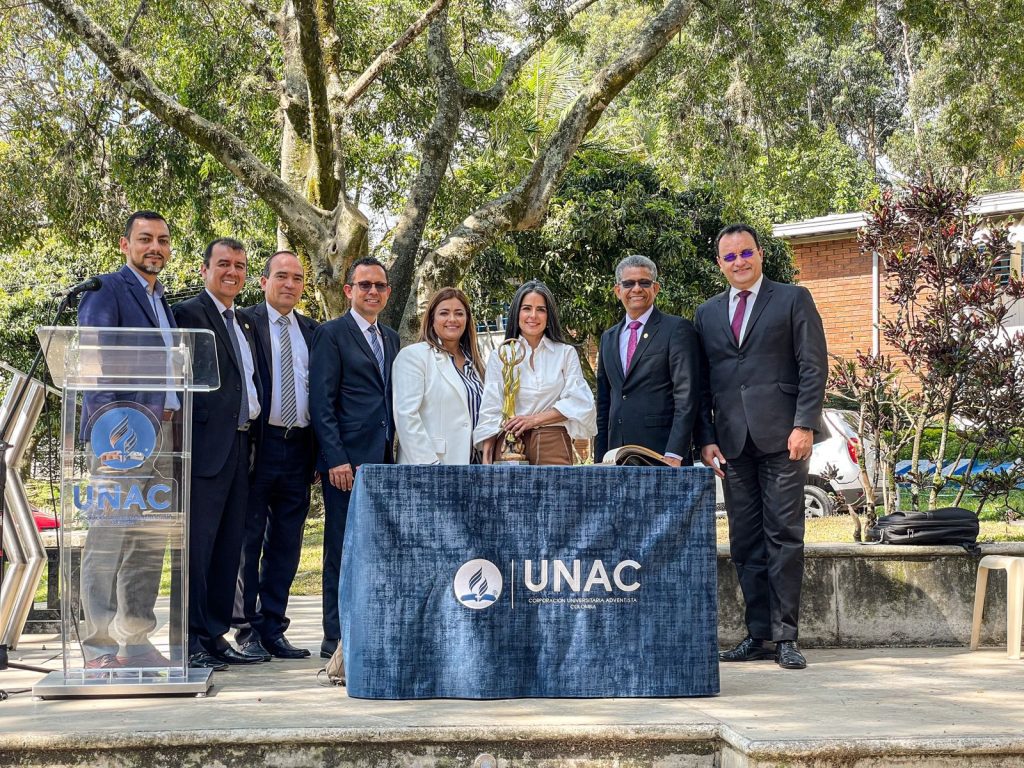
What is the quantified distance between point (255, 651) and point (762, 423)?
2952mm

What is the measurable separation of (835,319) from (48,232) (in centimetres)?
1457

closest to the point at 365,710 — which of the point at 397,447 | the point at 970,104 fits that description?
the point at 397,447

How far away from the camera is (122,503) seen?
4.69 m

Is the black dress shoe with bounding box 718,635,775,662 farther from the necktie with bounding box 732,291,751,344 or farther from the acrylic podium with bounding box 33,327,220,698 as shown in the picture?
the acrylic podium with bounding box 33,327,220,698

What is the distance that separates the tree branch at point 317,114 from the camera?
10539 mm

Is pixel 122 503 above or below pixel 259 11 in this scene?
below

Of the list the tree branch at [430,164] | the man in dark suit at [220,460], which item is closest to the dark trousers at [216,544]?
the man in dark suit at [220,460]

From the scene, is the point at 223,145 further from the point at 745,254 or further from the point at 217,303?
the point at 745,254

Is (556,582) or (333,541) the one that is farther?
(333,541)

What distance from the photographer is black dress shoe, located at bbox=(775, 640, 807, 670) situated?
5.49 metres

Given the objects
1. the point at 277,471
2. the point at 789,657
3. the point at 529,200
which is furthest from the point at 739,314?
the point at 529,200

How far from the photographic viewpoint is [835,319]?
21578mm

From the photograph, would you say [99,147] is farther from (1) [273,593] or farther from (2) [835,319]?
(2) [835,319]

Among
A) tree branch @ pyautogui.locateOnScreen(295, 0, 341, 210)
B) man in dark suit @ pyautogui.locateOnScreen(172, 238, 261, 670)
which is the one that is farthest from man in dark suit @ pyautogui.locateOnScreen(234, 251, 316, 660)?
tree branch @ pyautogui.locateOnScreen(295, 0, 341, 210)
